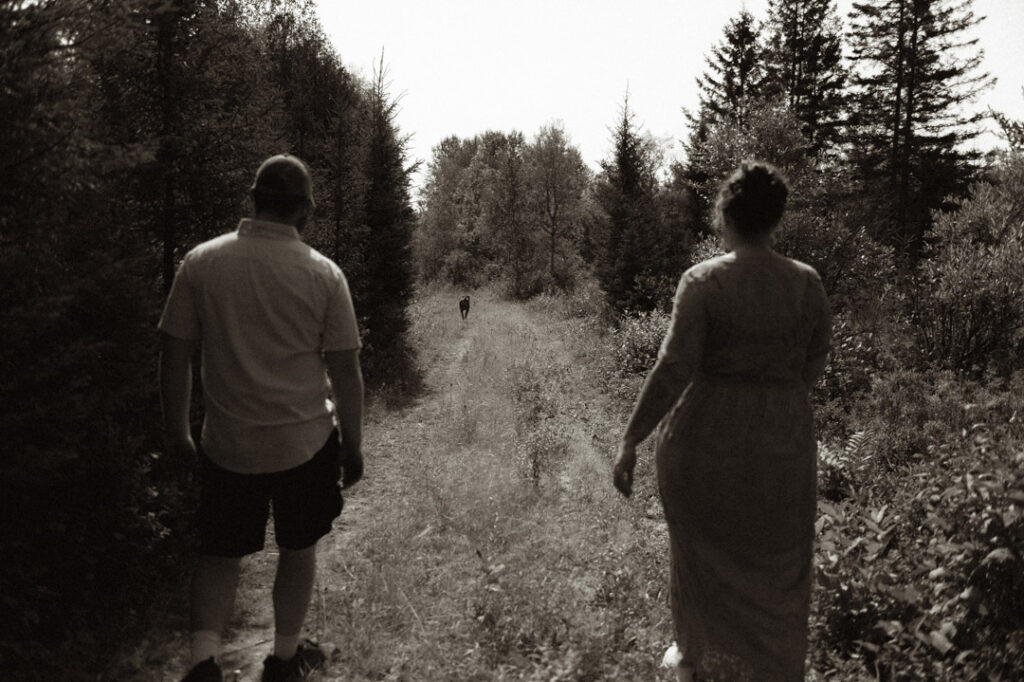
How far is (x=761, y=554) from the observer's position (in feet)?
9.01

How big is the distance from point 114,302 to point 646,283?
631 inches

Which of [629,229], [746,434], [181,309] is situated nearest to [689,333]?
[746,434]

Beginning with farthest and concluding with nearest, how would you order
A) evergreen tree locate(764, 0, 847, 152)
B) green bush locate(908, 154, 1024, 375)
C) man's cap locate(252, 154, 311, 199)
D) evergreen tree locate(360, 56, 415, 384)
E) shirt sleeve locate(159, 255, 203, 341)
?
evergreen tree locate(764, 0, 847, 152) < evergreen tree locate(360, 56, 415, 384) < green bush locate(908, 154, 1024, 375) < man's cap locate(252, 154, 311, 199) < shirt sleeve locate(159, 255, 203, 341)

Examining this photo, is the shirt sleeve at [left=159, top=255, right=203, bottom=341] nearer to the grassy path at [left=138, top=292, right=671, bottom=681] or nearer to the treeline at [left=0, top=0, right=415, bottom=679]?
the treeline at [left=0, top=0, right=415, bottom=679]

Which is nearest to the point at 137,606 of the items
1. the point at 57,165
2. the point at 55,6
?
the point at 57,165

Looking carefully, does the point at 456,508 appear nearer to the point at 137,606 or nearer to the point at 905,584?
the point at 137,606

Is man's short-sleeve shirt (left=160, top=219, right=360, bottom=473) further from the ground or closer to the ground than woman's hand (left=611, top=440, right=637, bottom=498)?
further from the ground

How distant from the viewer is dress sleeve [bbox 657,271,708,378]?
268 cm

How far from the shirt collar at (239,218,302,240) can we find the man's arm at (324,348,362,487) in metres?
0.54

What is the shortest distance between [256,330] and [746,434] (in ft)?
6.85

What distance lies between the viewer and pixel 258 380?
8.66 feet

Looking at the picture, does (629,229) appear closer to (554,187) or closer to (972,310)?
(972,310)

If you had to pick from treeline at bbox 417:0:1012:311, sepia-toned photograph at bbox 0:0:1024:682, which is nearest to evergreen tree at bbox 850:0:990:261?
treeline at bbox 417:0:1012:311

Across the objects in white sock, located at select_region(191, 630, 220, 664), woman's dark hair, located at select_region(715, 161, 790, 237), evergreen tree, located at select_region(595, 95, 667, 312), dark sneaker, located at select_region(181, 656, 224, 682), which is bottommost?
dark sneaker, located at select_region(181, 656, 224, 682)
